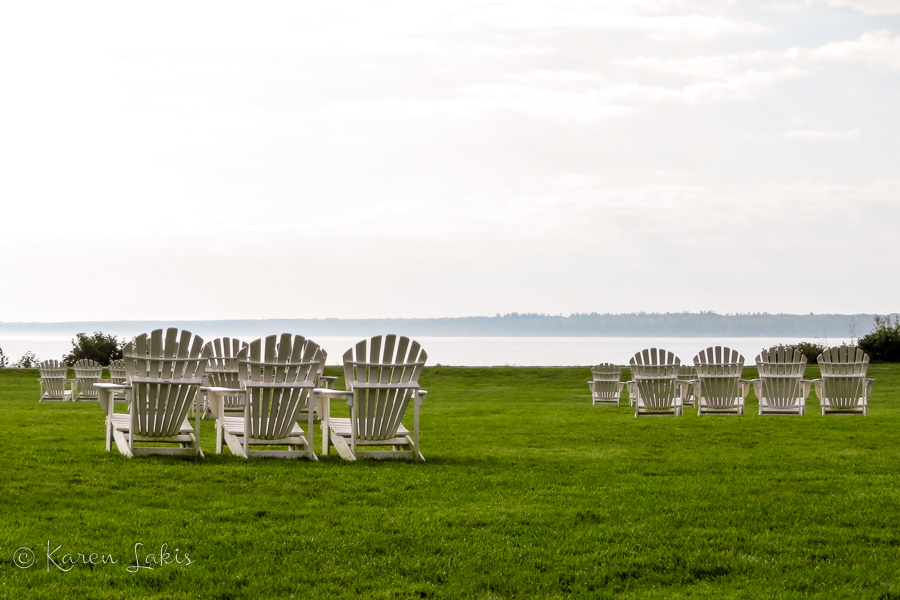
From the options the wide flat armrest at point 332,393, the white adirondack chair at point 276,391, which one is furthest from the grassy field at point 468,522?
the wide flat armrest at point 332,393

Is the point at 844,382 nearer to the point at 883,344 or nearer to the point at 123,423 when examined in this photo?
the point at 123,423

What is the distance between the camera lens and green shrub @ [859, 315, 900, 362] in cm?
2725

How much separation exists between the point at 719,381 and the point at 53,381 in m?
13.4

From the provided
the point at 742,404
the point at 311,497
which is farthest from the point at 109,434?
the point at 742,404

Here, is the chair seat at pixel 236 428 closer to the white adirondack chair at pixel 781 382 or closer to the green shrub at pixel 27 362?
the white adirondack chair at pixel 781 382

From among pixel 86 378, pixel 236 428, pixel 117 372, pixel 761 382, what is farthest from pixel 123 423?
pixel 86 378

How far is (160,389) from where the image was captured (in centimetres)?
800

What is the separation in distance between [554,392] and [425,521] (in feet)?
55.7

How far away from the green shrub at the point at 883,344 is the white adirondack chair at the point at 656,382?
16.5 metres

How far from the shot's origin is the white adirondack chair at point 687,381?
46.1 ft

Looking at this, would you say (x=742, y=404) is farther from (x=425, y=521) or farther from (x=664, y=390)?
(x=425, y=521)

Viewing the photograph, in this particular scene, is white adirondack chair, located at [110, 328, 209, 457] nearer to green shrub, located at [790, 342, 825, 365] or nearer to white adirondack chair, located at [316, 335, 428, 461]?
white adirondack chair, located at [316, 335, 428, 461]

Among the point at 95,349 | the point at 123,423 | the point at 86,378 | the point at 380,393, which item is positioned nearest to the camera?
the point at 380,393

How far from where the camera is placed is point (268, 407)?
8117 mm
